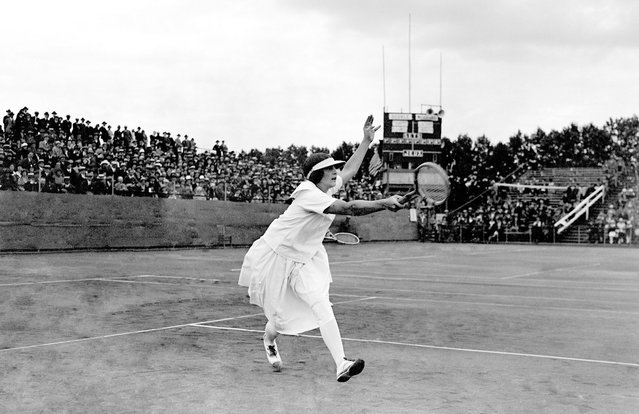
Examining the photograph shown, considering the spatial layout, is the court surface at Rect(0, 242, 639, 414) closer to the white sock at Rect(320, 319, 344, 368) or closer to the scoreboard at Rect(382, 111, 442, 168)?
the white sock at Rect(320, 319, 344, 368)

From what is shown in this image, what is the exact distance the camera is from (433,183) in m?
8.23

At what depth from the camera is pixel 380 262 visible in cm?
2783

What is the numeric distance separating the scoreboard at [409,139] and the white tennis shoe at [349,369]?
5502 cm

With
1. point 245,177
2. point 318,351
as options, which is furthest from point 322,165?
point 245,177

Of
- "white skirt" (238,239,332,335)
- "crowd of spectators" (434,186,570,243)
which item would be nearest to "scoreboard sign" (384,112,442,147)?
"crowd of spectators" (434,186,570,243)

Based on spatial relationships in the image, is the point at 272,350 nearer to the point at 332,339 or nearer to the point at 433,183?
the point at 332,339

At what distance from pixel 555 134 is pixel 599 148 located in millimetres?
6206

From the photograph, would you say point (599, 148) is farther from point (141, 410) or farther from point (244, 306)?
point (141, 410)

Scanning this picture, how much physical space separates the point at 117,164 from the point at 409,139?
108ft

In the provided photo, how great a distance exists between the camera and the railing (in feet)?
183

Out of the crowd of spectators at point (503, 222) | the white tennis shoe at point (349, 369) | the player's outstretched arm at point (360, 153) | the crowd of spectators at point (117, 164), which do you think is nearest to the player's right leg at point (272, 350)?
the white tennis shoe at point (349, 369)

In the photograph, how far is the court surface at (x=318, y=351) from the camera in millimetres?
6348

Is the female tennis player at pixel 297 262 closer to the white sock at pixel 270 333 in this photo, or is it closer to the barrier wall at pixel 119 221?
the white sock at pixel 270 333

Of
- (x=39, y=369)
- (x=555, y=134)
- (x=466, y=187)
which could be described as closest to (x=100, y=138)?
(x=39, y=369)
